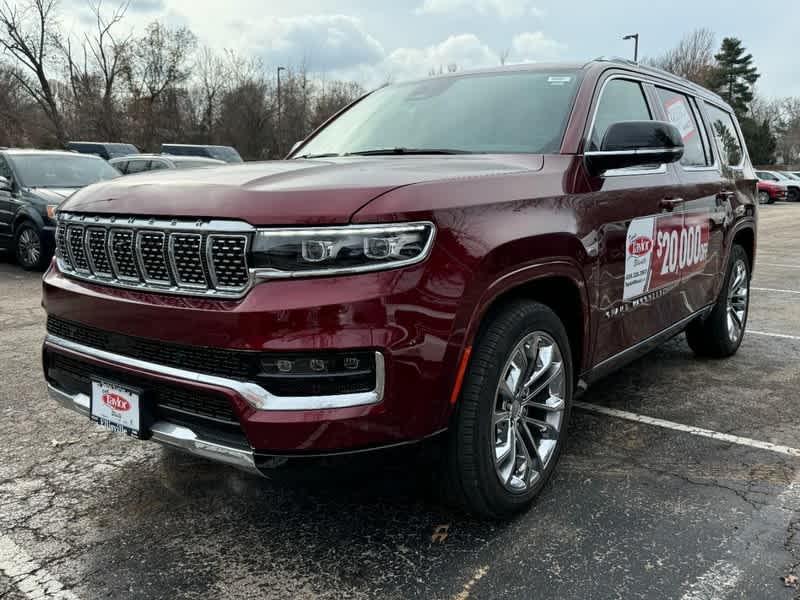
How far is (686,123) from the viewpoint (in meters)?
4.48

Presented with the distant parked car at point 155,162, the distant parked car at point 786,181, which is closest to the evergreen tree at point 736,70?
the distant parked car at point 786,181

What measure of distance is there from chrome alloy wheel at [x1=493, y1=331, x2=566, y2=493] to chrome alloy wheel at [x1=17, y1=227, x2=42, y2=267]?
8.46 metres

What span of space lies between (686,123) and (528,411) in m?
2.53

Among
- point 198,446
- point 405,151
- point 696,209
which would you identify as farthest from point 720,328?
point 198,446

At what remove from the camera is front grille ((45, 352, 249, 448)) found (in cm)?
229

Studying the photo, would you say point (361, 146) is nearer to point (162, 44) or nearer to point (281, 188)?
point (281, 188)

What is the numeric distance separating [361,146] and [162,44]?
4045cm

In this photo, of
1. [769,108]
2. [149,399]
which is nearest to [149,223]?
[149,399]

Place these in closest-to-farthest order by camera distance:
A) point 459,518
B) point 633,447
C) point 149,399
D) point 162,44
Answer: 1. point 149,399
2. point 459,518
3. point 633,447
4. point 162,44

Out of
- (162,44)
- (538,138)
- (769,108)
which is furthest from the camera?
(769,108)

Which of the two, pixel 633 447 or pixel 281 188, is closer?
pixel 281 188

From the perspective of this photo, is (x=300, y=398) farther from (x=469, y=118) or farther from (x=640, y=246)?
(x=640, y=246)

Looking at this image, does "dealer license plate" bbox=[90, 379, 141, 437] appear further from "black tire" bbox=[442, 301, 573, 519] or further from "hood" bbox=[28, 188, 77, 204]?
"hood" bbox=[28, 188, 77, 204]

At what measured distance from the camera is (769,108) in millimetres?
74562
